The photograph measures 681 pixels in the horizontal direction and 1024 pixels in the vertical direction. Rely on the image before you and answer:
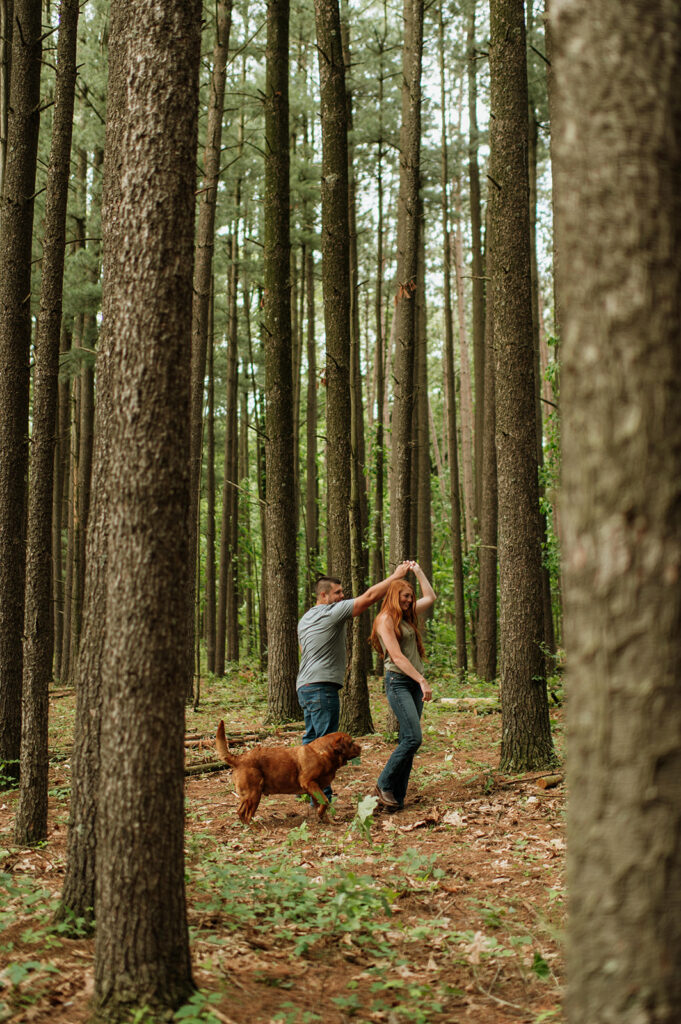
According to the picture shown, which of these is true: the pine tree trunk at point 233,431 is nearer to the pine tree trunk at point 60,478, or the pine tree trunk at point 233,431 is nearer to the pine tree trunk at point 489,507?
the pine tree trunk at point 60,478

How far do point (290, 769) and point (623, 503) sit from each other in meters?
5.81

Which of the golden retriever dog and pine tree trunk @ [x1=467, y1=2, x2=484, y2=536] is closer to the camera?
the golden retriever dog

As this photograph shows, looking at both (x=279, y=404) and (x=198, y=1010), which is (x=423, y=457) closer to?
(x=279, y=404)

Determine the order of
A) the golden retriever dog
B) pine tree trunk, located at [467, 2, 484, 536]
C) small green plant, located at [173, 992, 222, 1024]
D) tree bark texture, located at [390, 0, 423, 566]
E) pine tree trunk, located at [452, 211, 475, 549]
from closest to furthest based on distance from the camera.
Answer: small green plant, located at [173, 992, 222, 1024], the golden retriever dog, tree bark texture, located at [390, 0, 423, 566], pine tree trunk, located at [467, 2, 484, 536], pine tree trunk, located at [452, 211, 475, 549]

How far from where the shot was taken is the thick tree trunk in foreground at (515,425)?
832cm

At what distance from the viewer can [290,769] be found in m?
7.27

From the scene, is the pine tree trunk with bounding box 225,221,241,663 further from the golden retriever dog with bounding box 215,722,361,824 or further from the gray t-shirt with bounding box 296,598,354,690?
the golden retriever dog with bounding box 215,722,361,824

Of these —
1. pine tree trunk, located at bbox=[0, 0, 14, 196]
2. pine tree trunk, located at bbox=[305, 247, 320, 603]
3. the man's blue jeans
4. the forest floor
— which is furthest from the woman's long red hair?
pine tree trunk, located at bbox=[305, 247, 320, 603]

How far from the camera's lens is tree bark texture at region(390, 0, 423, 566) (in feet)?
36.4

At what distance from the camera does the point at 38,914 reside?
459cm

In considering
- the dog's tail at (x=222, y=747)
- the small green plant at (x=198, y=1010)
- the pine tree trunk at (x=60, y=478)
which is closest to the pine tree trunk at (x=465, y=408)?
the pine tree trunk at (x=60, y=478)

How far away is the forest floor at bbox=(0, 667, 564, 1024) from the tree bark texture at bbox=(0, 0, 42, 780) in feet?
4.68

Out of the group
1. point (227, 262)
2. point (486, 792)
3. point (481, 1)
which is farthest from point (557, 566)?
point (481, 1)

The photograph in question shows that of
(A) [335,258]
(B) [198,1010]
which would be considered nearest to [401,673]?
(B) [198,1010]
